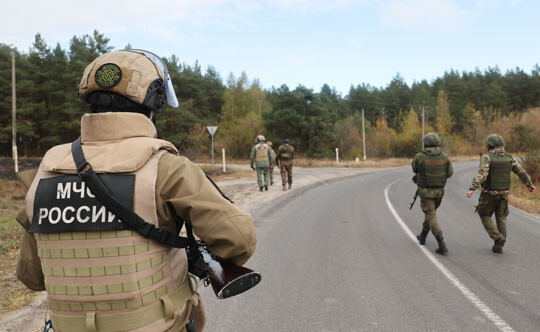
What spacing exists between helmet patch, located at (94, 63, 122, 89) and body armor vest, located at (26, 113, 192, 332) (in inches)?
10.9

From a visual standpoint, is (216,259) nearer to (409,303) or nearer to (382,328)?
(382,328)

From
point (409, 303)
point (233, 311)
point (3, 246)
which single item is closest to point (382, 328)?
point (409, 303)

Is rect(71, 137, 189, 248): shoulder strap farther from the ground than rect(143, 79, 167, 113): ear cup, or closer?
closer

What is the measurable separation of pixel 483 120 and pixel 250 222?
67.9 meters

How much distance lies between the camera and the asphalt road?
3666 millimetres

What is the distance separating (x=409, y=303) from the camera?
13.3 feet

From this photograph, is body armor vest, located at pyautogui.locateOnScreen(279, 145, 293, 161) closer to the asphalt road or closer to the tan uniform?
the asphalt road

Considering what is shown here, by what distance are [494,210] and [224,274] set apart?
6.13 meters

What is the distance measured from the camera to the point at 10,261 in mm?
5477

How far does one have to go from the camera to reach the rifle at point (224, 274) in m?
1.59

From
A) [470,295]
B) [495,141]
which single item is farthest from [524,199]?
[470,295]

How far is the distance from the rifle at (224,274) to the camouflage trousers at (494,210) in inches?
232

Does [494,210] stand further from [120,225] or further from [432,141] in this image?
[120,225]

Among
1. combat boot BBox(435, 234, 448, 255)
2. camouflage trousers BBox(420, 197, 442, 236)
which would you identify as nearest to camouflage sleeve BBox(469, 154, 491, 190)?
camouflage trousers BBox(420, 197, 442, 236)
